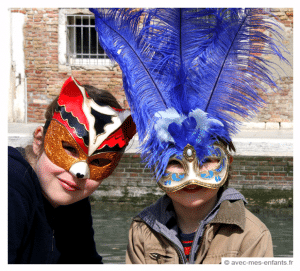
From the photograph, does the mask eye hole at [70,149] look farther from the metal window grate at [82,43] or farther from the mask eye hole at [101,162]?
the metal window grate at [82,43]

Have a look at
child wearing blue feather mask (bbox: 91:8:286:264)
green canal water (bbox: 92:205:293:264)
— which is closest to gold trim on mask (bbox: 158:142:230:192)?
child wearing blue feather mask (bbox: 91:8:286:264)

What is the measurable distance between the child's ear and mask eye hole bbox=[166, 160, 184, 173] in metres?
0.87

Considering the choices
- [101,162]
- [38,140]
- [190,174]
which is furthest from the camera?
[38,140]

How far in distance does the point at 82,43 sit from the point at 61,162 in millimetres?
8722

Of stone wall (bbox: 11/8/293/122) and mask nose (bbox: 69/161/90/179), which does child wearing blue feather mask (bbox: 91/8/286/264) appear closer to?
mask nose (bbox: 69/161/90/179)

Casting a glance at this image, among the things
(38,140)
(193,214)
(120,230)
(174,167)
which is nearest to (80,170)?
(38,140)

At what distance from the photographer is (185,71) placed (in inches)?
94.3

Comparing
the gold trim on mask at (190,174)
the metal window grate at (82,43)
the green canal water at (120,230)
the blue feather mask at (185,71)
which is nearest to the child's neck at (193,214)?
the gold trim on mask at (190,174)

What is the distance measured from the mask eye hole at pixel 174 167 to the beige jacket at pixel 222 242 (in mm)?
365

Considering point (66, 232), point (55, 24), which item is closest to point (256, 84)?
point (66, 232)

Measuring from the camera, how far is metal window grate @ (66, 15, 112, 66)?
34.3ft

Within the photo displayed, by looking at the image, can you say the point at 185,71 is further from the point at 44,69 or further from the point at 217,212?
the point at 44,69

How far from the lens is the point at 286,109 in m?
9.66

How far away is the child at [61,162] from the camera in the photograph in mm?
2449
